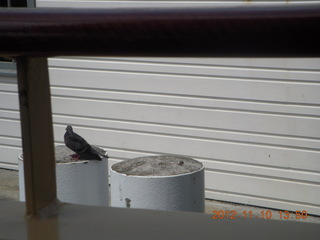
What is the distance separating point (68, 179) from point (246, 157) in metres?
3.06

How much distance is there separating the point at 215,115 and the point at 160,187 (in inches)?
123

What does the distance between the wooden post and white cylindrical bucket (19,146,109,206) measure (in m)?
2.77

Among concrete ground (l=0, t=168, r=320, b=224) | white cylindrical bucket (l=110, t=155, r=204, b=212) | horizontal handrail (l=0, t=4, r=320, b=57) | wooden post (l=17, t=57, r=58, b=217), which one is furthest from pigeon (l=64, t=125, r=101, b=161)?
horizontal handrail (l=0, t=4, r=320, b=57)

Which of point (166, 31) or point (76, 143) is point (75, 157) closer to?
point (76, 143)

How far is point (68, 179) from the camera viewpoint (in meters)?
4.37

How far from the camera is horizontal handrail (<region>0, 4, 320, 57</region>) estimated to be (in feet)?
3.20

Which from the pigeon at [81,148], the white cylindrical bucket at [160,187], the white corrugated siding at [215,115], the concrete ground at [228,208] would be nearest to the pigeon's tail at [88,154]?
the pigeon at [81,148]

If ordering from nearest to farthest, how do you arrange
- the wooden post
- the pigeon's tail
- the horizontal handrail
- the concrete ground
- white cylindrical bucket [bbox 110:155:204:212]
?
the horizontal handrail < the wooden post < white cylindrical bucket [bbox 110:155:204:212] < the pigeon's tail < the concrete ground

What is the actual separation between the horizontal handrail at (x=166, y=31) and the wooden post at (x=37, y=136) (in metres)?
0.32

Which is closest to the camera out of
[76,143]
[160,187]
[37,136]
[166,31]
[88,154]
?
[166,31]

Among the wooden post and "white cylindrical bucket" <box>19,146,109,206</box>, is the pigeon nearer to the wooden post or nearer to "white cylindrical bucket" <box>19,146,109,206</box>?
"white cylindrical bucket" <box>19,146,109,206</box>

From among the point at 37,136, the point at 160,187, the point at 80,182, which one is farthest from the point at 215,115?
the point at 37,136

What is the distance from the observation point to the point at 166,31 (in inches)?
40.2

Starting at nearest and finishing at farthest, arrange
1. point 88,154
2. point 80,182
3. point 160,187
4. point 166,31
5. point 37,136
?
point 166,31 < point 37,136 < point 160,187 < point 80,182 < point 88,154
